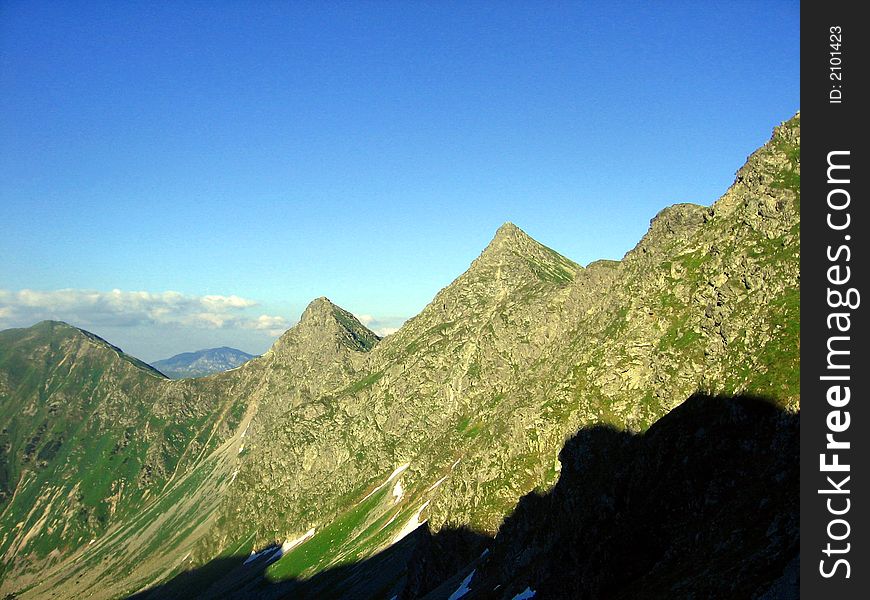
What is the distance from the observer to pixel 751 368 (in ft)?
225

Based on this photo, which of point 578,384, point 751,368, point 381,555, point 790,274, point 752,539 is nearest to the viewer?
point 752,539

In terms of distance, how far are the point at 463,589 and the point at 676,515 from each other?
60.9m

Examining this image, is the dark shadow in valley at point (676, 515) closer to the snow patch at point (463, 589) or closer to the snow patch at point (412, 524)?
the snow patch at point (463, 589)

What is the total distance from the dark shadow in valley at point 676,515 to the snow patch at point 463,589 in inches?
280

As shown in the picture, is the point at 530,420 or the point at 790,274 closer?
the point at 790,274

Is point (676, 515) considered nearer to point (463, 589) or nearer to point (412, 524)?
point (463, 589)

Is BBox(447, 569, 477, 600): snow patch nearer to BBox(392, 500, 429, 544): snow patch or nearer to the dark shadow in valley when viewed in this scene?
the dark shadow in valley

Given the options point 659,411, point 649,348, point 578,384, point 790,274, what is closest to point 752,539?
point 790,274

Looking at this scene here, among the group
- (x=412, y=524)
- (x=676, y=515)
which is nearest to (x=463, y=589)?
(x=676, y=515)

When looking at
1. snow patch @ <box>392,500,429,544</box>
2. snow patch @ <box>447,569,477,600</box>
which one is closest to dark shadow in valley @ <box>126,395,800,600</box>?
snow patch @ <box>447,569,477,600</box>

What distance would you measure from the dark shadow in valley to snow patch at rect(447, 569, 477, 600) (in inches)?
280

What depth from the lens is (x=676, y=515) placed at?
59.7 metres
